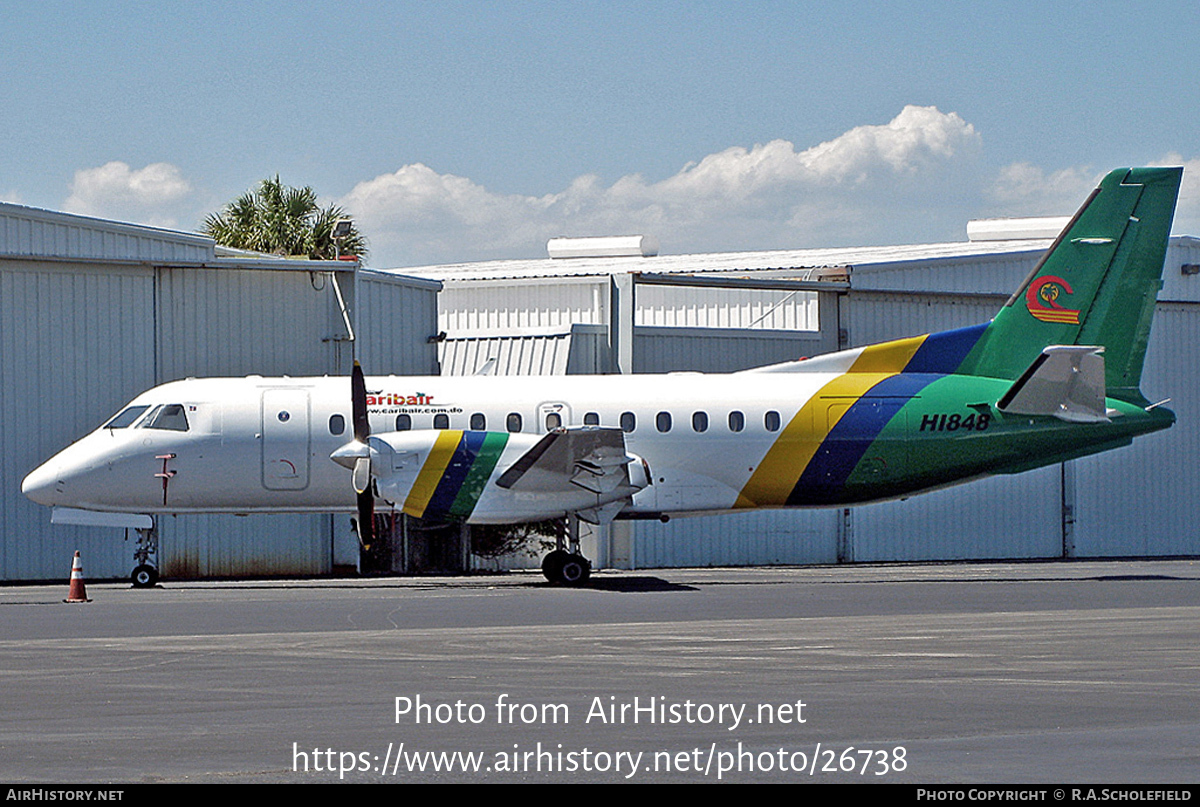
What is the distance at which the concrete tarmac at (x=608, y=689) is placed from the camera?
8.08 m

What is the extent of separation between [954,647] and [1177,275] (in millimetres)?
25041

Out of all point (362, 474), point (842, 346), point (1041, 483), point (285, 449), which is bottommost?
point (1041, 483)

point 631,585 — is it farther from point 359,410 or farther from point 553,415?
point 359,410

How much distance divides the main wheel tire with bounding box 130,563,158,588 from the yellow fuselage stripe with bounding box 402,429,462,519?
4713mm

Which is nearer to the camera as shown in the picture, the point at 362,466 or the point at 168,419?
the point at 362,466

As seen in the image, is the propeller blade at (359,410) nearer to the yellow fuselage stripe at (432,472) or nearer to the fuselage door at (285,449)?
the yellow fuselage stripe at (432,472)

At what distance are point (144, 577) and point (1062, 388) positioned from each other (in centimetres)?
1451

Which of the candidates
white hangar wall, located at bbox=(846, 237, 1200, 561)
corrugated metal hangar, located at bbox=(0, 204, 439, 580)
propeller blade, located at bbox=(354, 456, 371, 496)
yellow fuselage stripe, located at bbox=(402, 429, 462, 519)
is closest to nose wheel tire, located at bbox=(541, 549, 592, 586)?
yellow fuselage stripe, located at bbox=(402, 429, 462, 519)

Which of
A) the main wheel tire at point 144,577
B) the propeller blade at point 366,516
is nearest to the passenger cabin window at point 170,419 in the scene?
the main wheel tire at point 144,577

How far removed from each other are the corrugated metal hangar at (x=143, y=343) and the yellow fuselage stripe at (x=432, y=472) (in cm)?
657

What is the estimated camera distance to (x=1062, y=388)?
77.9 ft

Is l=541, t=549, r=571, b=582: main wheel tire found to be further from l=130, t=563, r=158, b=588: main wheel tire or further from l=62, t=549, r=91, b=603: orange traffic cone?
l=62, t=549, r=91, b=603: orange traffic cone

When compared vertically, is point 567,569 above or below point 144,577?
above

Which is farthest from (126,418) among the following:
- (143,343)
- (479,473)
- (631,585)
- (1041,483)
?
(1041,483)
